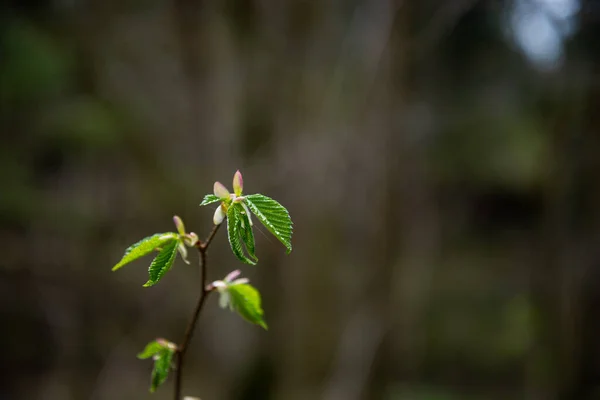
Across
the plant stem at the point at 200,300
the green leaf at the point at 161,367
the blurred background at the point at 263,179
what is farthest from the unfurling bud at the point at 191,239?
the blurred background at the point at 263,179

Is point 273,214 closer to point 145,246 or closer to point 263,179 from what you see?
point 145,246

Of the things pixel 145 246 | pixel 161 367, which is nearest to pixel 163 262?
pixel 145 246

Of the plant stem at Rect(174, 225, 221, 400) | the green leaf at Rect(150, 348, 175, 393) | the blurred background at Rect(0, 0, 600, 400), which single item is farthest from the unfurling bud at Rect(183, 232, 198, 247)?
the blurred background at Rect(0, 0, 600, 400)

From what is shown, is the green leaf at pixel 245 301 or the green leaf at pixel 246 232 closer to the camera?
the green leaf at pixel 246 232

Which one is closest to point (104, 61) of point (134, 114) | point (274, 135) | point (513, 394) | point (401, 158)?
point (134, 114)

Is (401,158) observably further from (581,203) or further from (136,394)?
(136,394)

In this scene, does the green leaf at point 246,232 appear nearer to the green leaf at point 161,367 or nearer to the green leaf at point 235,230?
the green leaf at point 235,230

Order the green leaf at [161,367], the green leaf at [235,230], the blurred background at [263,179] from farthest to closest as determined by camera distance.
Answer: the blurred background at [263,179], the green leaf at [161,367], the green leaf at [235,230]
